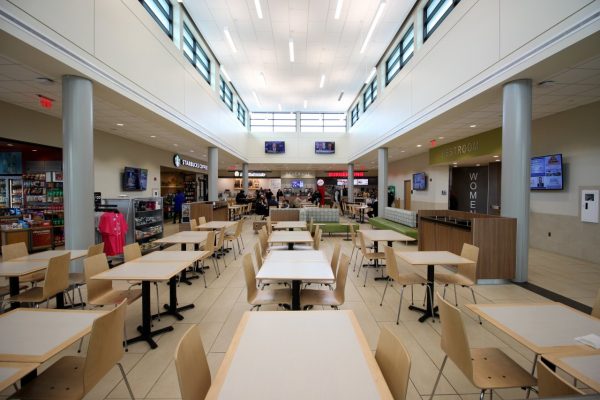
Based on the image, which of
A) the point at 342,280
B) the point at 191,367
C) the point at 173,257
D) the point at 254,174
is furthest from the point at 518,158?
the point at 254,174

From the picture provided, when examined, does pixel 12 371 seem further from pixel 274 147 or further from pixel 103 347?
pixel 274 147

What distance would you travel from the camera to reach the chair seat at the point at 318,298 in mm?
2838

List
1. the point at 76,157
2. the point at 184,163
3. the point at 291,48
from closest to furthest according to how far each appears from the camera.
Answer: the point at 76,157
the point at 291,48
the point at 184,163

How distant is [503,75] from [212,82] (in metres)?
9.18

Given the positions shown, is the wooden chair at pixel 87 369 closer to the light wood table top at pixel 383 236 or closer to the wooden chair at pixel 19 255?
the wooden chair at pixel 19 255

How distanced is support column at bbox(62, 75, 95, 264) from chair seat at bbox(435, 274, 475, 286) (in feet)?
16.8

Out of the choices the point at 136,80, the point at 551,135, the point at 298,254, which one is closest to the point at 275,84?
the point at 136,80

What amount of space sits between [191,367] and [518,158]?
5314 millimetres

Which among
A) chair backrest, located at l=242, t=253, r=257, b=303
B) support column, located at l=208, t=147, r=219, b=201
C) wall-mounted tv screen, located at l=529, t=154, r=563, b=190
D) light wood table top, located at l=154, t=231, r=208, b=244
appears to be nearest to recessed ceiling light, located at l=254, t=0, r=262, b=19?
support column, located at l=208, t=147, r=219, b=201

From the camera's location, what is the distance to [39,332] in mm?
1604

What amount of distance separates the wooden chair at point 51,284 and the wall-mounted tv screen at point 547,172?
31.0ft

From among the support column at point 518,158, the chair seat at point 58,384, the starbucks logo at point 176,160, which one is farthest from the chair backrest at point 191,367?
the starbucks logo at point 176,160

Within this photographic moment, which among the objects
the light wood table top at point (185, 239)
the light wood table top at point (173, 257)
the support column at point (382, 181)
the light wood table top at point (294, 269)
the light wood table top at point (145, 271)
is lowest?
the light wood table top at point (145, 271)

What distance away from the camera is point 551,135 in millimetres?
6676
